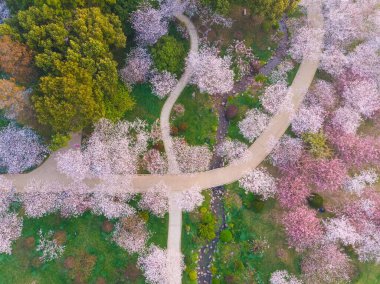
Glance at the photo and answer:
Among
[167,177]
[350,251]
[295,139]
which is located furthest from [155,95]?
[350,251]

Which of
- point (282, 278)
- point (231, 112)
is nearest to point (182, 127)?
point (231, 112)

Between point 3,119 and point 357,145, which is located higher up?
point 357,145

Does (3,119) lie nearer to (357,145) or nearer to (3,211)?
(3,211)

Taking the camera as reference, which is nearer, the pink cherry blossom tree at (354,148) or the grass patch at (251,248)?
the grass patch at (251,248)

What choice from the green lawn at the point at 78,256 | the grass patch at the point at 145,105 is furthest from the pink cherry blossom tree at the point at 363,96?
the green lawn at the point at 78,256

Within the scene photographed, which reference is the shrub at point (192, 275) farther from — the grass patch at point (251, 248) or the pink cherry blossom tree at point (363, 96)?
the pink cherry blossom tree at point (363, 96)
